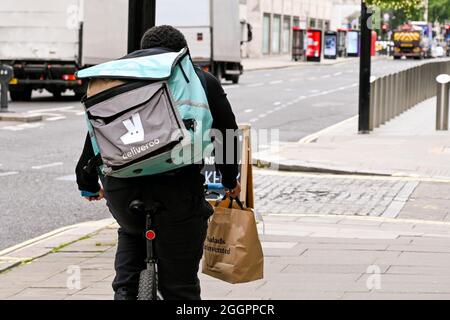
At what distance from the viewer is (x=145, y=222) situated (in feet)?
16.1

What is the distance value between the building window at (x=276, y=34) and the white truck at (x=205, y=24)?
1974 inches

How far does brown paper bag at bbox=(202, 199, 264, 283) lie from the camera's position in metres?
5.38

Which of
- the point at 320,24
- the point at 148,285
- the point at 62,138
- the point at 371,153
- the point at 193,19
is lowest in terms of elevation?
the point at 62,138

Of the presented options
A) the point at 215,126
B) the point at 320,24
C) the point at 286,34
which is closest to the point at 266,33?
the point at 286,34

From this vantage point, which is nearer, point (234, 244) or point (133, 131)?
point (133, 131)

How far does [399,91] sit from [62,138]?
31.5ft

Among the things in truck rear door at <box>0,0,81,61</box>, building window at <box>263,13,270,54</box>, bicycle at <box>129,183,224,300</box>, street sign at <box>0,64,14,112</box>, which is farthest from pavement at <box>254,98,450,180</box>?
building window at <box>263,13,270,54</box>

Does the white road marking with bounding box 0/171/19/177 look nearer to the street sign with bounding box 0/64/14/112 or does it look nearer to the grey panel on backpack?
the street sign with bounding box 0/64/14/112

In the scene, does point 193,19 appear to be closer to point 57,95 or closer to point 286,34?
point 57,95

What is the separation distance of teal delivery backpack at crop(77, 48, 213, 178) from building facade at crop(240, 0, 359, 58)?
6847 centimetres

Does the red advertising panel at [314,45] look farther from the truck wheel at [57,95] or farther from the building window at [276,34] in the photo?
the truck wheel at [57,95]

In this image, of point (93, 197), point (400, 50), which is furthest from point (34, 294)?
point (400, 50)

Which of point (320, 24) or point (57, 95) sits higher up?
point (320, 24)

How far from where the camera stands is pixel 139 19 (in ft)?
25.9
